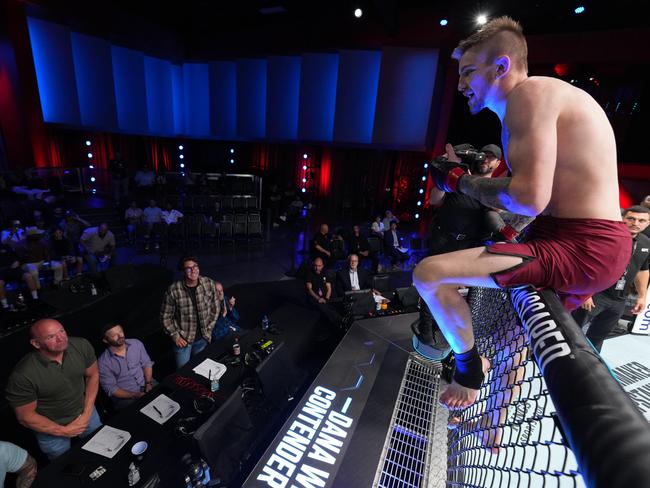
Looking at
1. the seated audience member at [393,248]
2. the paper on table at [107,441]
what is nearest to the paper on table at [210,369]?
the paper on table at [107,441]

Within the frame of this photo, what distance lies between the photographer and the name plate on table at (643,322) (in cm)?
460

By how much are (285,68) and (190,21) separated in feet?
16.4

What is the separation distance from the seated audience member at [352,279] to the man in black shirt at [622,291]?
12.0 ft

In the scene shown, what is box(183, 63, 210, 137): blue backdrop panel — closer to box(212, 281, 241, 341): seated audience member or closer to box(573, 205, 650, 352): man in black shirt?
box(212, 281, 241, 341): seated audience member

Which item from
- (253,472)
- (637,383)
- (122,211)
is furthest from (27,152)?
(637,383)

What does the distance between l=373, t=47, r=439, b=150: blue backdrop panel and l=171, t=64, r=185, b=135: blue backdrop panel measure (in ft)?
34.2

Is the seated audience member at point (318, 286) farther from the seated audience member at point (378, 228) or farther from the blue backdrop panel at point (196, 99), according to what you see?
the blue backdrop panel at point (196, 99)

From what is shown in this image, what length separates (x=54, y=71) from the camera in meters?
12.0

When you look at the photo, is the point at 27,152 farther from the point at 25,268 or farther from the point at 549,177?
the point at 549,177

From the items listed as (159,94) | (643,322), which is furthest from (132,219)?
(643,322)

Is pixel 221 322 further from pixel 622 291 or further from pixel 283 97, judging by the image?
pixel 283 97

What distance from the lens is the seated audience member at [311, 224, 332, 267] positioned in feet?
27.1

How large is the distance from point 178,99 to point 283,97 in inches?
241

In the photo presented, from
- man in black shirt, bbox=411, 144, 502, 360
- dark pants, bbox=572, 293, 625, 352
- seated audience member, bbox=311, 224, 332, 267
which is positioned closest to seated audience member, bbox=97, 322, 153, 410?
man in black shirt, bbox=411, 144, 502, 360
